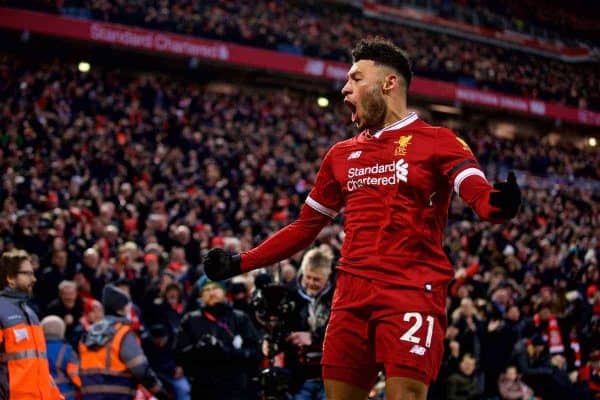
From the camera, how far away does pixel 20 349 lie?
15.6 ft

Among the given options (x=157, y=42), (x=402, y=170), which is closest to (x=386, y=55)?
(x=402, y=170)

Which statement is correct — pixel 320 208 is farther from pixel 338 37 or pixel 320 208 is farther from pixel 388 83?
pixel 338 37

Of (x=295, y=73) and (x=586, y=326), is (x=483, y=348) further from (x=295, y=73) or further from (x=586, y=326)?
(x=295, y=73)

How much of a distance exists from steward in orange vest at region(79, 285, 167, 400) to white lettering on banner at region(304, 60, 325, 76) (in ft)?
71.3

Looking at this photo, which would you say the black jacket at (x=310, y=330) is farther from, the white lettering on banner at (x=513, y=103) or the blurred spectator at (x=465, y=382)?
the white lettering on banner at (x=513, y=103)

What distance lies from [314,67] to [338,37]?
120 inches

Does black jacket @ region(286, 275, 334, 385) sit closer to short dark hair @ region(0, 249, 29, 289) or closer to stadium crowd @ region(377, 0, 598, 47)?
short dark hair @ region(0, 249, 29, 289)

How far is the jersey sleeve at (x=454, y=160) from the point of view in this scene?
108 inches

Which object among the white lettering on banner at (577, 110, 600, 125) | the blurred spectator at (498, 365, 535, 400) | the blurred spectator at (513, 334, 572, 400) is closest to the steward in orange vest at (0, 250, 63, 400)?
the blurred spectator at (498, 365, 535, 400)

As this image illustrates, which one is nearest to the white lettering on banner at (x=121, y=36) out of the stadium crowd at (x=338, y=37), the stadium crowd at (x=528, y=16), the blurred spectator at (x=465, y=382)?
the stadium crowd at (x=338, y=37)

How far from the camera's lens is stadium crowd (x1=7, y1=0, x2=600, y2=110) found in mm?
23922

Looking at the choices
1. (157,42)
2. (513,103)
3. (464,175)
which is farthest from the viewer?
(513,103)

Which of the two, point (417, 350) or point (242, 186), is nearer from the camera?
point (417, 350)

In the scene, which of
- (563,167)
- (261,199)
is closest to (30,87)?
(261,199)
